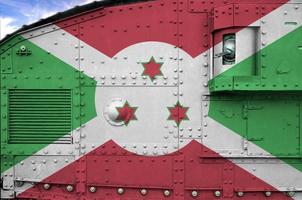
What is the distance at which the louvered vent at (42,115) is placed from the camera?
3342mm

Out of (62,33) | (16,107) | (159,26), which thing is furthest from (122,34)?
(16,107)

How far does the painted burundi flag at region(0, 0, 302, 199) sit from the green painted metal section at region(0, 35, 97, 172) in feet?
0.03

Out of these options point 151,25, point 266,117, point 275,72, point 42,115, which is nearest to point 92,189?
point 42,115

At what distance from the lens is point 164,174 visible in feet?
10.8

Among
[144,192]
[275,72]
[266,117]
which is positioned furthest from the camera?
[144,192]

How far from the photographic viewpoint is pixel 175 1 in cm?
329

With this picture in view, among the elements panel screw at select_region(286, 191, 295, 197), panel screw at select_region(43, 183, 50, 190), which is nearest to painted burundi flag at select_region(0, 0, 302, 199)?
panel screw at select_region(286, 191, 295, 197)

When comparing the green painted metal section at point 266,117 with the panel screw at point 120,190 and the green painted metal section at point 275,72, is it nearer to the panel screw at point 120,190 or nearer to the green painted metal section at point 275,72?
the green painted metal section at point 275,72

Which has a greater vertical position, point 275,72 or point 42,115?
point 275,72

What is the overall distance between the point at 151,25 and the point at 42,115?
144cm

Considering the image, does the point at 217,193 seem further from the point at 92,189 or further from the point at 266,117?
the point at 92,189

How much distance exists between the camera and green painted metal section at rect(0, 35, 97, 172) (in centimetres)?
332

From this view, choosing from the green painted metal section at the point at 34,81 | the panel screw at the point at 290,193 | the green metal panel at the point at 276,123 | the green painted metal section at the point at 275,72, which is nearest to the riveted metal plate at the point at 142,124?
the green painted metal section at the point at 34,81

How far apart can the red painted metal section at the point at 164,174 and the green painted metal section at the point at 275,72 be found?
2.33 feet
